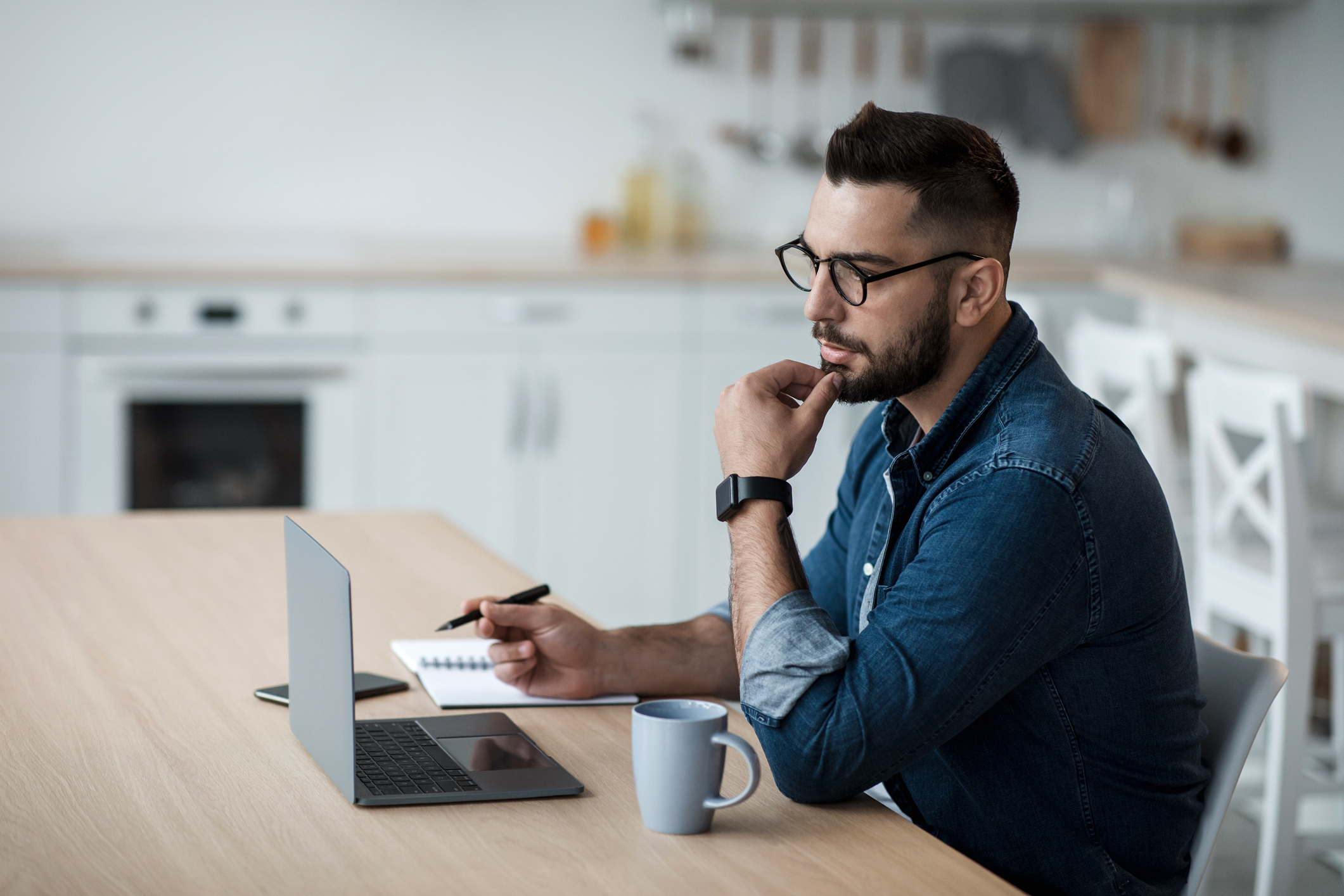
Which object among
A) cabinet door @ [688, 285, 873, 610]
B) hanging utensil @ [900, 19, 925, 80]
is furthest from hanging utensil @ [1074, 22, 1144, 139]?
cabinet door @ [688, 285, 873, 610]

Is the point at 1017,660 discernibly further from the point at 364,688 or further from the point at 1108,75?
the point at 1108,75

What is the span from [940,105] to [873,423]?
10.3 feet

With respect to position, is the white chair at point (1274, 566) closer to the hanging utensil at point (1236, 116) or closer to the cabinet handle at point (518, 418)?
the cabinet handle at point (518, 418)

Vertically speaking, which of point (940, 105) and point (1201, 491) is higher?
point (940, 105)

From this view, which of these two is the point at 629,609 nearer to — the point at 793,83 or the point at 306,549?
the point at 793,83

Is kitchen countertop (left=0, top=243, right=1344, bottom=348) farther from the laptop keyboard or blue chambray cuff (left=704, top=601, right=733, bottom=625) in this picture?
the laptop keyboard

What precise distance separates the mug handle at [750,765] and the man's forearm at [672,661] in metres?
0.35

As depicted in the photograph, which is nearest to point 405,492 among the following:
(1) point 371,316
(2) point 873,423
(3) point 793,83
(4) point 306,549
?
(1) point 371,316

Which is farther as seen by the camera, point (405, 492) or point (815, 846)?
point (405, 492)

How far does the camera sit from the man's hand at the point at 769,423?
53.9 inches

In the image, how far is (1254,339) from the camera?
3246 millimetres

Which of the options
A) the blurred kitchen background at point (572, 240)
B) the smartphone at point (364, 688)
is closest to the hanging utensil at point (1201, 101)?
the blurred kitchen background at point (572, 240)

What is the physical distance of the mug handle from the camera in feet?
3.64

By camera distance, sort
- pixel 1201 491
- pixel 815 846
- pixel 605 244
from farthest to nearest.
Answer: pixel 605 244 → pixel 1201 491 → pixel 815 846
